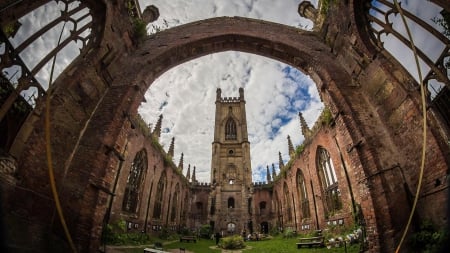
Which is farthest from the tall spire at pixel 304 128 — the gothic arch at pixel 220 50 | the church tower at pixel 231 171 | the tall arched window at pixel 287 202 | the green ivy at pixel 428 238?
the church tower at pixel 231 171

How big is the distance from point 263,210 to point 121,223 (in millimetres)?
24199

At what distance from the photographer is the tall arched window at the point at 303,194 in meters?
18.0

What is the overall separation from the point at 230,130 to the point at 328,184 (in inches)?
1012

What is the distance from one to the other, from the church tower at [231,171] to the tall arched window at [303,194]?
10495mm

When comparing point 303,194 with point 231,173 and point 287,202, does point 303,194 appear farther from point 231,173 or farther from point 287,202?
point 231,173

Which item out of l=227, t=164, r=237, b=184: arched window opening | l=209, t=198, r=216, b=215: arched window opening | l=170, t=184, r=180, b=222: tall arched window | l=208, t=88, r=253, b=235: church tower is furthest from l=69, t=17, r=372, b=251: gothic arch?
l=227, t=164, r=237, b=184: arched window opening

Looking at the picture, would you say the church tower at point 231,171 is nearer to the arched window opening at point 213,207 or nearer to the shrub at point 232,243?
the arched window opening at point 213,207

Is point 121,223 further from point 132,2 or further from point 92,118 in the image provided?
point 132,2

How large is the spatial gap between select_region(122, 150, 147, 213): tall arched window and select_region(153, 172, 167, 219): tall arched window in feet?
11.7

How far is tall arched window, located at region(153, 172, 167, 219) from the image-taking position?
18461 mm

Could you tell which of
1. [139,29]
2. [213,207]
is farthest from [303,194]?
[139,29]

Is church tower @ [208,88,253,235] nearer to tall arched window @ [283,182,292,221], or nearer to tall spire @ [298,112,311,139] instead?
tall arched window @ [283,182,292,221]

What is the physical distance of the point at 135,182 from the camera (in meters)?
14.8

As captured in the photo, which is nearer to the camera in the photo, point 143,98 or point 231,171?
point 143,98
